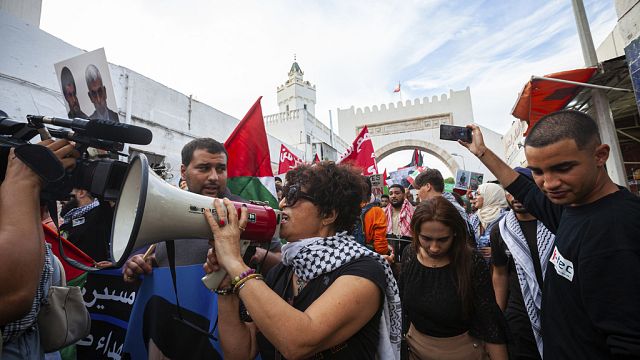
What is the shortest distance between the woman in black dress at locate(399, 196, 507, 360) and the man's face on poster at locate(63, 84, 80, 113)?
14.8 ft

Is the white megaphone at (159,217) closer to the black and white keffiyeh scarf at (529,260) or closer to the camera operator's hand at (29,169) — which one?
the camera operator's hand at (29,169)

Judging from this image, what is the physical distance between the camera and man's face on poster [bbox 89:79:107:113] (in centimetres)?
405

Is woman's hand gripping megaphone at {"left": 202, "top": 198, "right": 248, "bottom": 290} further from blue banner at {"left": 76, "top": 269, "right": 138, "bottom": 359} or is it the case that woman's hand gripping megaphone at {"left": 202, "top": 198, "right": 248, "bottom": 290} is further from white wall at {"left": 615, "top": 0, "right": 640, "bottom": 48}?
white wall at {"left": 615, "top": 0, "right": 640, "bottom": 48}

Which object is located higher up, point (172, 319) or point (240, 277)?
point (240, 277)

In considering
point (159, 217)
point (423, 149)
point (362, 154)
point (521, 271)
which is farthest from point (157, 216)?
point (423, 149)

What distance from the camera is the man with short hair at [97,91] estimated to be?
406cm

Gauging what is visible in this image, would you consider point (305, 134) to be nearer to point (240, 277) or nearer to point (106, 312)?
point (106, 312)

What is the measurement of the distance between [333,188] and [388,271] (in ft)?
1.42

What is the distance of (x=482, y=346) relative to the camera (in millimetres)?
1932

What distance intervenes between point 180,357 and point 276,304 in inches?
35.2

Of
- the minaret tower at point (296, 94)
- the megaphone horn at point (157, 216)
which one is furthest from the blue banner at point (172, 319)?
the minaret tower at point (296, 94)

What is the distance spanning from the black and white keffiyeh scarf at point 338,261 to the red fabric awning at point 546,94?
4026mm

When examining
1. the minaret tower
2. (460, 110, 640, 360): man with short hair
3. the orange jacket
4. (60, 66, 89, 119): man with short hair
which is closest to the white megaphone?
(460, 110, 640, 360): man with short hair

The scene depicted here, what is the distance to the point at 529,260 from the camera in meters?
2.33
